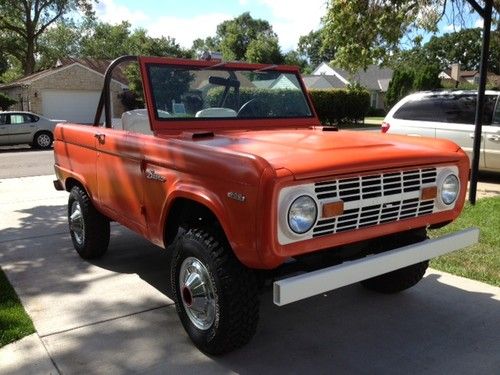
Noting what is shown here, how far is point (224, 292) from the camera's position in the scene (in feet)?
9.71

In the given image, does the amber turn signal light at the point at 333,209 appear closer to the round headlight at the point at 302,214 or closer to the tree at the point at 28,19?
the round headlight at the point at 302,214

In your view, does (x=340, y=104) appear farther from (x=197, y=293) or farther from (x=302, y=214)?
(x=302, y=214)

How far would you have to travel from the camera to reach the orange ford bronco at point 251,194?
8.84ft

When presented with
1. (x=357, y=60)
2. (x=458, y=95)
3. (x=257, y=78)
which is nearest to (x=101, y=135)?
(x=257, y=78)

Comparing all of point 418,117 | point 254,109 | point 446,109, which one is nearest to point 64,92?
point 418,117

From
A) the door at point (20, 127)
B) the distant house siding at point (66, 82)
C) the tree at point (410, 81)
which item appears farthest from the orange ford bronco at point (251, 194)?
the tree at point (410, 81)

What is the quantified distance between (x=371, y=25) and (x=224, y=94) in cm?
835

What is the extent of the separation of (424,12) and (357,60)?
7.44 ft

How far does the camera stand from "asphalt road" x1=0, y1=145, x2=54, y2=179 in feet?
38.0

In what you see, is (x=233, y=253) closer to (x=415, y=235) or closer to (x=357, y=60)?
(x=415, y=235)

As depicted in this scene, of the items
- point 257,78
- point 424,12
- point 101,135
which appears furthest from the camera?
point 424,12

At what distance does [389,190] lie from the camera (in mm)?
3035

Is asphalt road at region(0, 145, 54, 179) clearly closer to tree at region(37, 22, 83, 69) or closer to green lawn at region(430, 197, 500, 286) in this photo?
green lawn at region(430, 197, 500, 286)

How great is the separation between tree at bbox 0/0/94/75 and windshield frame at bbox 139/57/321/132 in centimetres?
4058
